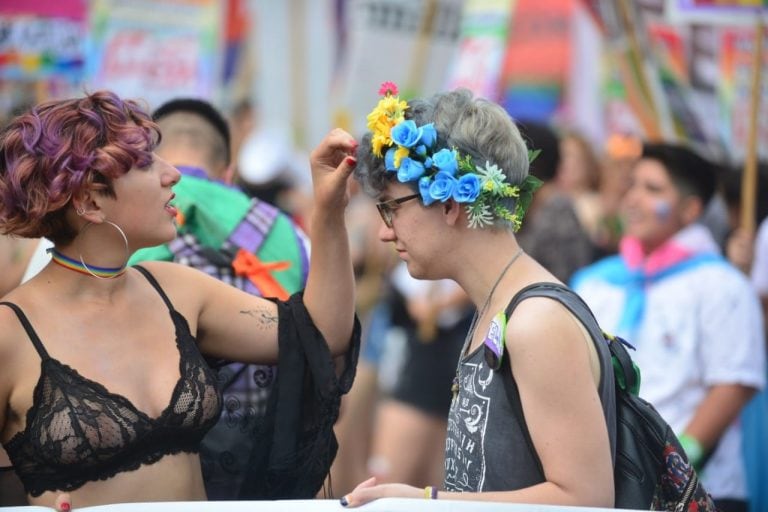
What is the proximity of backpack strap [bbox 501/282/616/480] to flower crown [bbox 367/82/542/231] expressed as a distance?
0.25 metres

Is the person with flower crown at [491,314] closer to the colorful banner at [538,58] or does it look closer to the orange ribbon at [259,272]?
the orange ribbon at [259,272]

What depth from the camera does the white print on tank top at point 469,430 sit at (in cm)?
296

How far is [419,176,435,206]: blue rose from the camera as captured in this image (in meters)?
3.08

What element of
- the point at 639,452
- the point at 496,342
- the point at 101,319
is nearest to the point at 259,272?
the point at 101,319

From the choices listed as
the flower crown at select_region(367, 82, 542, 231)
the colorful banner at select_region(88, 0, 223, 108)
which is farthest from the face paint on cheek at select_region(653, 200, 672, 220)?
the colorful banner at select_region(88, 0, 223, 108)

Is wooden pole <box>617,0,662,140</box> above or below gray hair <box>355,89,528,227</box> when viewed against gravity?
A: below

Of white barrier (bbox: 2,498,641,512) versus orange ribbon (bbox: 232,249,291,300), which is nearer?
white barrier (bbox: 2,498,641,512)

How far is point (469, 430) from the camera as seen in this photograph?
3.01 m

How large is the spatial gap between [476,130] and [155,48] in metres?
5.80

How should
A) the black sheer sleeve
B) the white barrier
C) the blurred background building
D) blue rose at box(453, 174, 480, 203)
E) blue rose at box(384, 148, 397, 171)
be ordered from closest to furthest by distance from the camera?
the white barrier < blue rose at box(453, 174, 480, 203) < blue rose at box(384, 148, 397, 171) < the black sheer sleeve < the blurred background building

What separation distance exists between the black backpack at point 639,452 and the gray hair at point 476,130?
0.34 m

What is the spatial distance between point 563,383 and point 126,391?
3.75 feet

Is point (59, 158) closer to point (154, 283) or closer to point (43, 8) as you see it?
point (154, 283)

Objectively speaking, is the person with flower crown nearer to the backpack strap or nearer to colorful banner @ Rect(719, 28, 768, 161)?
the backpack strap
